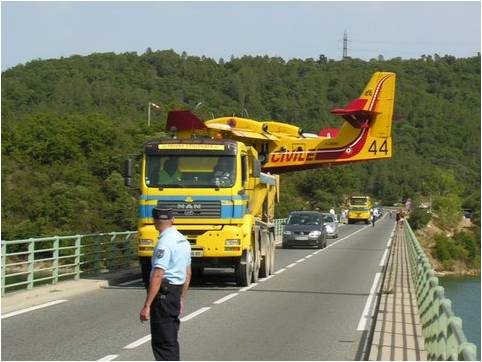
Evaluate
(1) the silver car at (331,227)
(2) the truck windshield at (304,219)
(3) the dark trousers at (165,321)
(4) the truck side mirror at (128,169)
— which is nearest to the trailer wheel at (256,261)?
(4) the truck side mirror at (128,169)

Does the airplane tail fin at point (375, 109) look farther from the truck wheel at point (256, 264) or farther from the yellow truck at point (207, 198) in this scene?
the yellow truck at point (207, 198)

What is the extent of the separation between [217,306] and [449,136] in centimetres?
18686

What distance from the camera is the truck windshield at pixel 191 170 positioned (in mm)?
19688

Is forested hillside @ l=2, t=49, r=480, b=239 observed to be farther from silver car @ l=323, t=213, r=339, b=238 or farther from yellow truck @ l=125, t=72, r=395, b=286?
yellow truck @ l=125, t=72, r=395, b=286

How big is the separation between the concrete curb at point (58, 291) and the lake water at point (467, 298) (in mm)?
29815

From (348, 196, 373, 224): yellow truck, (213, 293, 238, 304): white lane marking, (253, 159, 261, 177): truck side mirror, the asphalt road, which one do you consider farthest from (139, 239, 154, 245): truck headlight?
(348, 196, 373, 224): yellow truck

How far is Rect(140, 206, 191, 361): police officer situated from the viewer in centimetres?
811

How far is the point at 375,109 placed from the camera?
1775 inches

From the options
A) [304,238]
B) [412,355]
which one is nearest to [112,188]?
[304,238]

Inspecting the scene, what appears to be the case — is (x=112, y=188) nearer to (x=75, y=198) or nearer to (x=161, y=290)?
(x=75, y=198)

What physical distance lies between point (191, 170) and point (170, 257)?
11523mm

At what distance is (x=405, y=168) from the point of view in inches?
7844

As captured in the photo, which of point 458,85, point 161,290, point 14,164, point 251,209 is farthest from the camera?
point 458,85

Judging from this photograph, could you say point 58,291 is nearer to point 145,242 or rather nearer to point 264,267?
point 145,242
